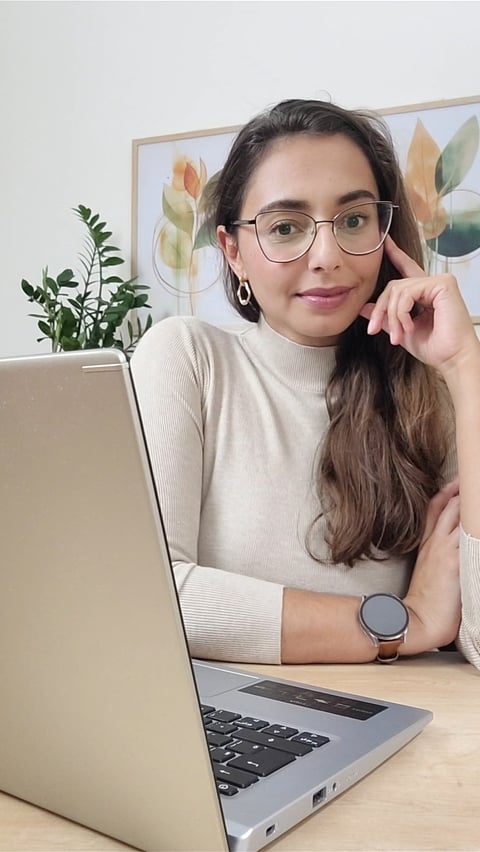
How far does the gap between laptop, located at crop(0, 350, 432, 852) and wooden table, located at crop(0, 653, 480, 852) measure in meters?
0.01

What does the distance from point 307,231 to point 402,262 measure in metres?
0.20

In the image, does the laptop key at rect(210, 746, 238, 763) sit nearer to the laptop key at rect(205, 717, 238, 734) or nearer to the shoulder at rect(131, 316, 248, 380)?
the laptop key at rect(205, 717, 238, 734)

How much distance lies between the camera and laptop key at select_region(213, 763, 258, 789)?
52 cm

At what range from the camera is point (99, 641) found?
16.5 inches

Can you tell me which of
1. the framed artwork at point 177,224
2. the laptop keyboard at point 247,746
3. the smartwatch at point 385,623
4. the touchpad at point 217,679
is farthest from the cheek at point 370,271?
the framed artwork at point 177,224

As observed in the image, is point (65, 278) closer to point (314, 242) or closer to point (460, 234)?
point (460, 234)

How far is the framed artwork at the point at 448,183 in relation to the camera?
242 centimetres

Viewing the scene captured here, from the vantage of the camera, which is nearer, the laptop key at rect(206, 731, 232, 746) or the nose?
the laptop key at rect(206, 731, 232, 746)

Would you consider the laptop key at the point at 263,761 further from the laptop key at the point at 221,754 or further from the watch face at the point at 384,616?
the watch face at the point at 384,616

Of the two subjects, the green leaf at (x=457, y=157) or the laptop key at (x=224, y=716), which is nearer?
the laptop key at (x=224, y=716)

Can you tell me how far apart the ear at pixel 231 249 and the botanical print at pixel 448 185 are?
1.18 meters

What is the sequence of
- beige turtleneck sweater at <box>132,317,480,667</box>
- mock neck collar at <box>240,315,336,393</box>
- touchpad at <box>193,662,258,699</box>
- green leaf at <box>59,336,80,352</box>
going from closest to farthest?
touchpad at <box>193,662,258,699</box> < beige turtleneck sweater at <box>132,317,480,667</box> < mock neck collar at <box>240,315,336,393</box> < green leaf at <box>59,336,80,352</box>

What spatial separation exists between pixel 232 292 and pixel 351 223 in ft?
1.02

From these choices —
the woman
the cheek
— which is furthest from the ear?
the cheek
